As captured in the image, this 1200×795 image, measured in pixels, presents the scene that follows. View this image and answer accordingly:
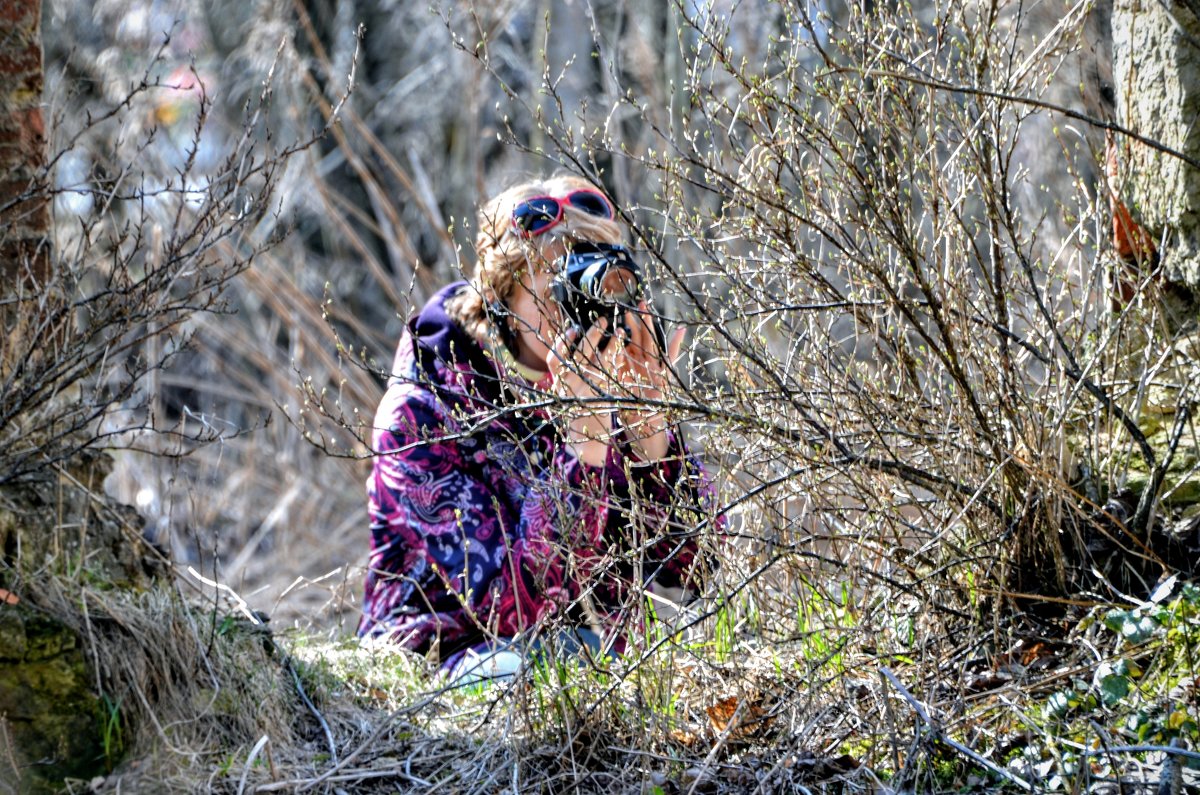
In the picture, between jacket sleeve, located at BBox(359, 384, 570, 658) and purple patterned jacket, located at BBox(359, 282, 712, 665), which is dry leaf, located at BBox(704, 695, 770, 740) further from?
jacket sleeve, located at BBox(359, 384, 570, 658)

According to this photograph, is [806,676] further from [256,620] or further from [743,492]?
[256,620]

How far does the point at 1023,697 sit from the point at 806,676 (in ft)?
1.33

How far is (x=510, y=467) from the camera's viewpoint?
8.89 ft

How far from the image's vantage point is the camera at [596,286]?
8.80ft

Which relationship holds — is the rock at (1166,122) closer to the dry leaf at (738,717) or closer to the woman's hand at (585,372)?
the woman's hand at (585,372)

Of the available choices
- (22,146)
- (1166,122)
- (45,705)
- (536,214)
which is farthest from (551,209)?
(45,705)

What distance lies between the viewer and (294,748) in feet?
9.57

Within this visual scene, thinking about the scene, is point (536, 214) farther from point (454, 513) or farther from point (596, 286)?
point (454, 513)

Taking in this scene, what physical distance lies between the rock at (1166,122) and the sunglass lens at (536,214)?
1282 millimetres

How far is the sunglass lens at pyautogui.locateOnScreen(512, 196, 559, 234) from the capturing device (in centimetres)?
309

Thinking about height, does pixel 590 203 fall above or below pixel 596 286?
above

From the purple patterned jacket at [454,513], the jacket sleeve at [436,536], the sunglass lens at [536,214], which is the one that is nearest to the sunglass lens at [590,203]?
the sunglass lens at [536,214]

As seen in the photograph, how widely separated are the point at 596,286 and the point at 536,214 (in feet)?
1.76

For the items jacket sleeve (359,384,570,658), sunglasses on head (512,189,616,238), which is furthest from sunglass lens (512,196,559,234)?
jacket sleeve (359,384,570,658)
